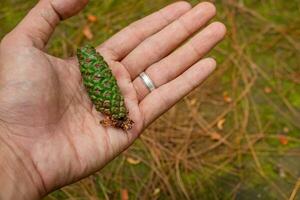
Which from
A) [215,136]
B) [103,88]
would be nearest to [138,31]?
[103,88]

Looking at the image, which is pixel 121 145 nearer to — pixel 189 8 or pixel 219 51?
pixel 189 8

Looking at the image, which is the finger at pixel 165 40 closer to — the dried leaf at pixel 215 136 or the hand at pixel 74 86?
the hand at pixel 74 86

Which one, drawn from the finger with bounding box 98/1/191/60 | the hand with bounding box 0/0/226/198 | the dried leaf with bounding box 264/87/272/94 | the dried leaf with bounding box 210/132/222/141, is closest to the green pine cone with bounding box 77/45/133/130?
the hand with bounding box 0/0/226/198

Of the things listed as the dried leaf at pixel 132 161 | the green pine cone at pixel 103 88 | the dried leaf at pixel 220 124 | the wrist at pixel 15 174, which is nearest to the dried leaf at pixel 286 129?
the dried leaf at pixel 220 124

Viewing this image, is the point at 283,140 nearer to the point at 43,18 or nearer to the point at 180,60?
the point at 180,60

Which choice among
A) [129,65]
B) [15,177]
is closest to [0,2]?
[129,65]
